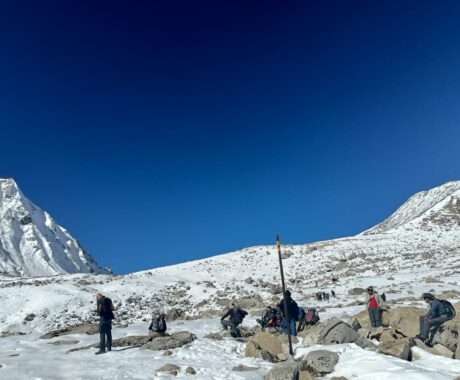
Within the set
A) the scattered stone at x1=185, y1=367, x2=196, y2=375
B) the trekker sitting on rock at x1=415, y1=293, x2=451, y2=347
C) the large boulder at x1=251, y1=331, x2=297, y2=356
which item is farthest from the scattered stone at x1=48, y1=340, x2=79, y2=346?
the trekker sitting on rock at x1=415, y1=293, x2=451, y2=347

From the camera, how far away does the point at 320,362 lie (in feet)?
41.1

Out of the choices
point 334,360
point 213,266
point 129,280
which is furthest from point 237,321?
point 213,266

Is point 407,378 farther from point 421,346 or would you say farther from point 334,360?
point 421,346

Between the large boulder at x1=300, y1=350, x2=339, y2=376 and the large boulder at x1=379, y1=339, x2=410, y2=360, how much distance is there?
1643 mm

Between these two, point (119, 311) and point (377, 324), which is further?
point (119, 311)

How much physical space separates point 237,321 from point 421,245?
53358 millimetres

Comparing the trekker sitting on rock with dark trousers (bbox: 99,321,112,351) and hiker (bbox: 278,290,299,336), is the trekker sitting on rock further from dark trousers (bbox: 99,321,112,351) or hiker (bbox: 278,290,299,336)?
dark trousers (bbox: 99,321,112,351)

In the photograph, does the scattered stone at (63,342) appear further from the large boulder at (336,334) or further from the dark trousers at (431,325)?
the dark trousers at (431,325)

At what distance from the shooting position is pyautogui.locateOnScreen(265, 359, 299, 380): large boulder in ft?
38.1

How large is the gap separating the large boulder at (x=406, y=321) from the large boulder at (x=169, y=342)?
863 cm

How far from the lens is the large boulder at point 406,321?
1505 centimetres

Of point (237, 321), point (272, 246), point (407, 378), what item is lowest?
point (407, 378)

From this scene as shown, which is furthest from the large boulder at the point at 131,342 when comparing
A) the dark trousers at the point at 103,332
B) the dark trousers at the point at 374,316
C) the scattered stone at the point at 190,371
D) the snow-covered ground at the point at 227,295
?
the dark trousers at the point at 374,316

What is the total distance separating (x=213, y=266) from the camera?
6366cm
